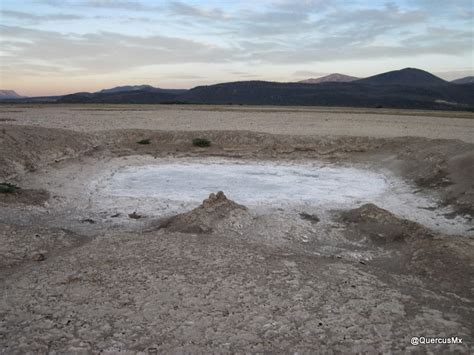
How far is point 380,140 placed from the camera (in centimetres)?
2136

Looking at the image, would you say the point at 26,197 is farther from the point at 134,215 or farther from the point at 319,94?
the point at 319,94

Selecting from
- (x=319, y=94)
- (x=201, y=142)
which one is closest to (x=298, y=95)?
(x=319, y=94)

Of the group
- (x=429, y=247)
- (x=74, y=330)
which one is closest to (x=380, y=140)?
(x=429, y=247)

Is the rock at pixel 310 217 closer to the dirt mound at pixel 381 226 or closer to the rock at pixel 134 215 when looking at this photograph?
the dirt mound at pixel 381 226

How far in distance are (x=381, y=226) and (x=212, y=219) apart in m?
3.81

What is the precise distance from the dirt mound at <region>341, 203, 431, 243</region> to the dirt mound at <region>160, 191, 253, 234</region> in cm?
258

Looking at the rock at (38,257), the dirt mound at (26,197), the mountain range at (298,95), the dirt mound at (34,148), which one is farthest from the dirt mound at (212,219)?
the mountain range at (298,95)

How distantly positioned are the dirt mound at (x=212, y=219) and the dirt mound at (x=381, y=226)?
8.47 feet

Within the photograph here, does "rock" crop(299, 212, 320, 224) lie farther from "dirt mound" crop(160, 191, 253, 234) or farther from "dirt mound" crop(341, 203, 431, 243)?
"dirt mound" crop(160, 191, 253, 234)

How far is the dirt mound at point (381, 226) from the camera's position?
9.27m

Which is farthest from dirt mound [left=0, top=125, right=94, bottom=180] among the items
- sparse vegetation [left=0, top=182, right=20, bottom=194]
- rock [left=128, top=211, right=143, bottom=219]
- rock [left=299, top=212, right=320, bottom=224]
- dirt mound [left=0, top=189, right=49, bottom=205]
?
rock [left=299, top=212, right=320, bottom=224]

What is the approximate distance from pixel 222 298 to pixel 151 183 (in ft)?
31.7

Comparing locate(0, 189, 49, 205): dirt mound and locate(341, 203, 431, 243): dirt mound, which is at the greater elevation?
locate(0, 189, 49, 205): dirt mound

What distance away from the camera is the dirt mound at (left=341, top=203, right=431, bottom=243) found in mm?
9273
